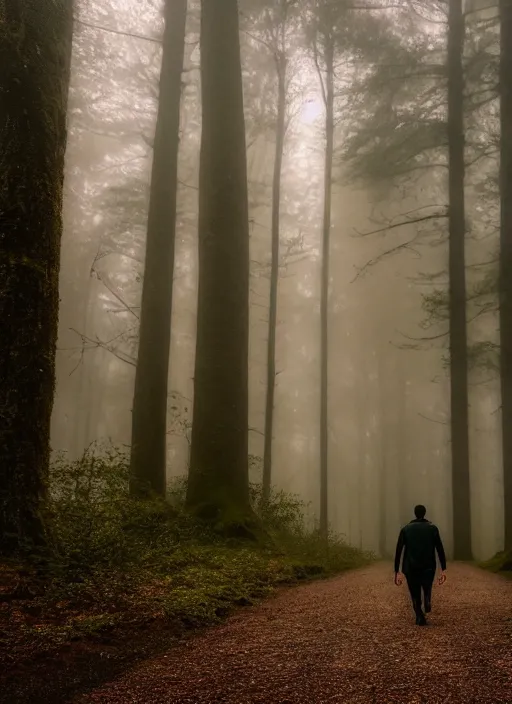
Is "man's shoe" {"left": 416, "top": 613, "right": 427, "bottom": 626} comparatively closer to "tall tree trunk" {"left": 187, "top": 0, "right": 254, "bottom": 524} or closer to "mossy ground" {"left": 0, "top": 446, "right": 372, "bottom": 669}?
"mossy ground" {"left": 0, "top": 446, "right": 372, "bottom": 669}

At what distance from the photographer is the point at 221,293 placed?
9156 mm

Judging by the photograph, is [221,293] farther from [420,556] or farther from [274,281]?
[274,281]

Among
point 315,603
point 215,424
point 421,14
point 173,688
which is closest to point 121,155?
point 421,14

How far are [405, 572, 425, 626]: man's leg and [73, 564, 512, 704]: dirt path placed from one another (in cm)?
13

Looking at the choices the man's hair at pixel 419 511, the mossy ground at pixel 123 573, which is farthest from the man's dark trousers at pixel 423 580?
the mossy ground at pixel 123 573

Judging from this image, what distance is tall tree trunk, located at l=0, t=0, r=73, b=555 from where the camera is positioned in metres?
4.72

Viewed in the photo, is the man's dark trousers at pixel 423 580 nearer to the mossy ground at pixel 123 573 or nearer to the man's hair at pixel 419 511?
the man's hair at pixel 419 511

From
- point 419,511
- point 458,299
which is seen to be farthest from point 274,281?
point 419,511

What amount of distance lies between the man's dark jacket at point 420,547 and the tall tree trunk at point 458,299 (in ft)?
28.7

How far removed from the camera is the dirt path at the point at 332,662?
2.93 m

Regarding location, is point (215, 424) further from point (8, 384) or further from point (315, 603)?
point (8, 384)

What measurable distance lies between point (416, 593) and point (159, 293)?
312 inches

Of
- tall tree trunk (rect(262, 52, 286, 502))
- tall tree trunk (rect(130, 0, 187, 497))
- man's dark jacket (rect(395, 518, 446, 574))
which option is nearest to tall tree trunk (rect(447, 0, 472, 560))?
tall tree trunk (rect(262, 52, 286, 502))

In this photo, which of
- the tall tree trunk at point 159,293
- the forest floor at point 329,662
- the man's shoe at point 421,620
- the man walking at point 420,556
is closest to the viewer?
the forest floor at point 329,662
